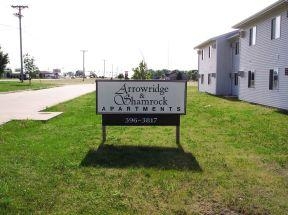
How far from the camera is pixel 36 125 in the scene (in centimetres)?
1355

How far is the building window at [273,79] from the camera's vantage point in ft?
71.0

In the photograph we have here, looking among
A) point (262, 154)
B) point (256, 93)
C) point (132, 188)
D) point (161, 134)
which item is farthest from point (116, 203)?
point (256, 93)

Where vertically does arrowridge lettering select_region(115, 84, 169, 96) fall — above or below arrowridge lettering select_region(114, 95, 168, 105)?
above

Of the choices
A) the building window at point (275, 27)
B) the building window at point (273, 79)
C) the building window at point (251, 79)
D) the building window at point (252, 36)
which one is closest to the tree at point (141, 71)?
the building window at point (251, 79)

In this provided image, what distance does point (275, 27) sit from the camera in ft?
72.0

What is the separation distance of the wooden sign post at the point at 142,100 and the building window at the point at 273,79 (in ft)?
41.0

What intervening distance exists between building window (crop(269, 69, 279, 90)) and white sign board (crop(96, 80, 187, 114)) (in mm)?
12498

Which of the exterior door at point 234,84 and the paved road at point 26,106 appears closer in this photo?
the paved road at point 26,106

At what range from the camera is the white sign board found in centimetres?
1035

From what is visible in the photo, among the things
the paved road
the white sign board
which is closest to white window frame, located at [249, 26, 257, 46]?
the paved road

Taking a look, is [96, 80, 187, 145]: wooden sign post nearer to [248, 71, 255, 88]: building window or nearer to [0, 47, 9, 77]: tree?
[248, 71, 255, 88]: building window

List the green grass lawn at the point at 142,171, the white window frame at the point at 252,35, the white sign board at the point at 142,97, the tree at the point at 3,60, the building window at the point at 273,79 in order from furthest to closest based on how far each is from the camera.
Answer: the tree at the point at 3,60, the white window frame at the point at 252,35, the building window at the point at 273,79, the white sign board at the point at 142,97, the green grass lawn at the point at 142,171

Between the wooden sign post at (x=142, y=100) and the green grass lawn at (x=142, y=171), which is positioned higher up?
the wooden sign post at (x=142, y=100)

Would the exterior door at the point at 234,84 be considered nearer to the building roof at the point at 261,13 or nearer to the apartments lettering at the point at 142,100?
the building roof at the point at 261,13
